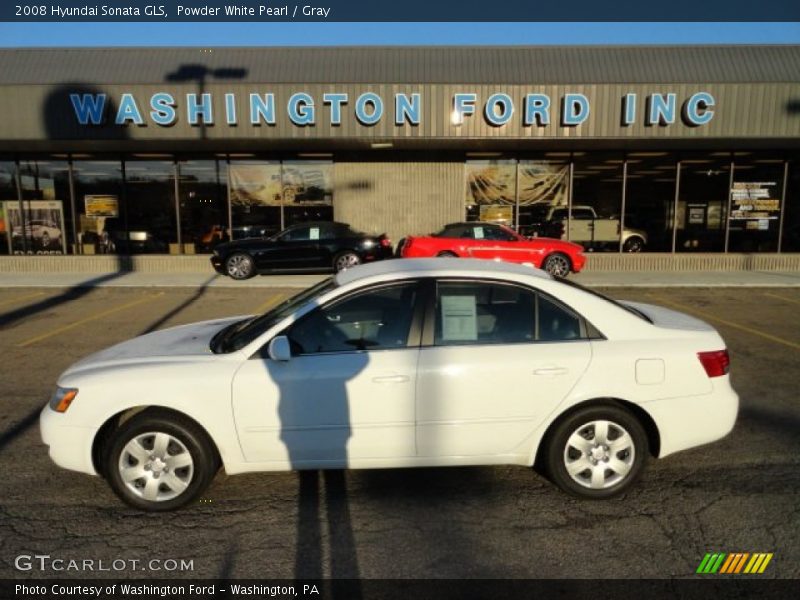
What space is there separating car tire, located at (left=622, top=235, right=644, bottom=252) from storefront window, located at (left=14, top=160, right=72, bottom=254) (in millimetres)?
16213

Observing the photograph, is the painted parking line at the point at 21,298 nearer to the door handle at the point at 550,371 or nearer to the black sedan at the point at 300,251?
the black sedan at the point at 300,251

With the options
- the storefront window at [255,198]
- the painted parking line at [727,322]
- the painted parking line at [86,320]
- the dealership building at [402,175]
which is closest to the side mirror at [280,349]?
the painted parking line at [86,320]

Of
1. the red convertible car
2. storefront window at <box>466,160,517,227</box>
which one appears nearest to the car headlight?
the red convertible car

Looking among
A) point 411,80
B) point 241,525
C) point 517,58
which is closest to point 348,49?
point 411,80

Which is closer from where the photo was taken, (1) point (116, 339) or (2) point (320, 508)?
(2) point (320, 508)

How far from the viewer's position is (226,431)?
11.0 feet

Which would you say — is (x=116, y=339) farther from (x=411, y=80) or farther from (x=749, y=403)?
(x=411, y=80)

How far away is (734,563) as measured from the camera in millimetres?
2936

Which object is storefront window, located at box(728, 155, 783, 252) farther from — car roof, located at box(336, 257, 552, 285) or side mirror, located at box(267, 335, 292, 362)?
side mirror, located at box(267, 335, 292, 362)

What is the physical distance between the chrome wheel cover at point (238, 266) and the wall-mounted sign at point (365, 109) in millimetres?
3239

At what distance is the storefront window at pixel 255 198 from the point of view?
55.1 feet

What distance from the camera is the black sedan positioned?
47.0ft

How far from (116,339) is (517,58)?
13.2 m
